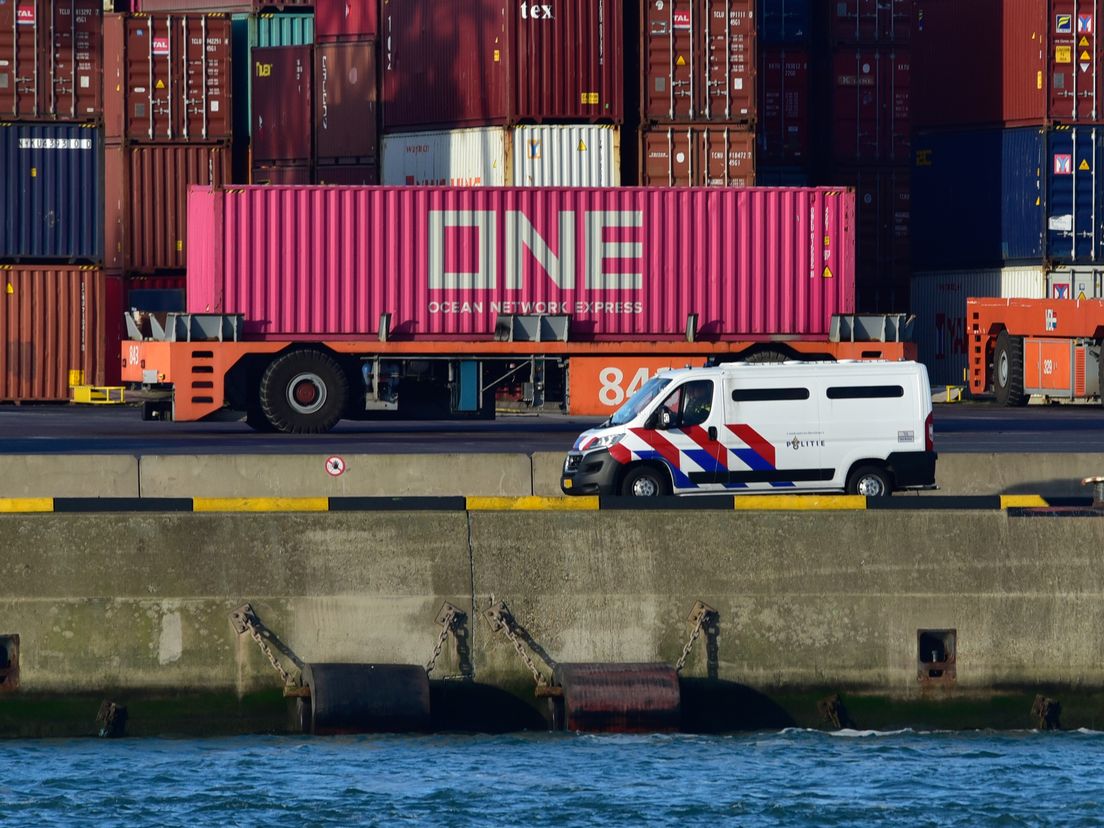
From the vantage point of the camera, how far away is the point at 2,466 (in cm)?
2206

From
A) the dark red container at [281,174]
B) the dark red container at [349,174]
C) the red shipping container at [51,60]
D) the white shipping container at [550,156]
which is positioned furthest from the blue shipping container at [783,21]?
the red shipping container at [51,60]

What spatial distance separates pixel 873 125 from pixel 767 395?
2889cm

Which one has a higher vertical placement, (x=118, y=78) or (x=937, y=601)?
(x=118, y=78)

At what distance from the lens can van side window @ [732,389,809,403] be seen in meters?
22.1

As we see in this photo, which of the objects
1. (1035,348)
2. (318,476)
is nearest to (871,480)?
(318,476)

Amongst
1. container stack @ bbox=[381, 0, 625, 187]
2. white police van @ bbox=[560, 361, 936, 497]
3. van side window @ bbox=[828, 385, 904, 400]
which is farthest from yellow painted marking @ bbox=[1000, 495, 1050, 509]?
container stack @ bbox=[381, 0, 625, 187]

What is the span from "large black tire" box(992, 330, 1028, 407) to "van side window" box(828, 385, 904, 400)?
2330 cm

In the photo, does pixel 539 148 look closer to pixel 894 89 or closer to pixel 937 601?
pixel 894 89

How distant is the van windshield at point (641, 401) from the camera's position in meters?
22.5

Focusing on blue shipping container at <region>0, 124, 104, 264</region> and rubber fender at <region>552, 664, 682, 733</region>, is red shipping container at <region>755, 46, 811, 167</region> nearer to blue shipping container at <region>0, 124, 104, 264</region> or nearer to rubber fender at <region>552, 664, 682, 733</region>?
blue shipping container at <region>0, 124, 104, 264</region>

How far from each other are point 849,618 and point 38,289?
30.7 metres

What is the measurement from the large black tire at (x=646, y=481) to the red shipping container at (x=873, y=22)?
29121mm

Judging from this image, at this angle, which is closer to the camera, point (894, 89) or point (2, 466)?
point (2, 466)

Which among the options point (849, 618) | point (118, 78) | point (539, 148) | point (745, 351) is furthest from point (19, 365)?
point (849, 618)
